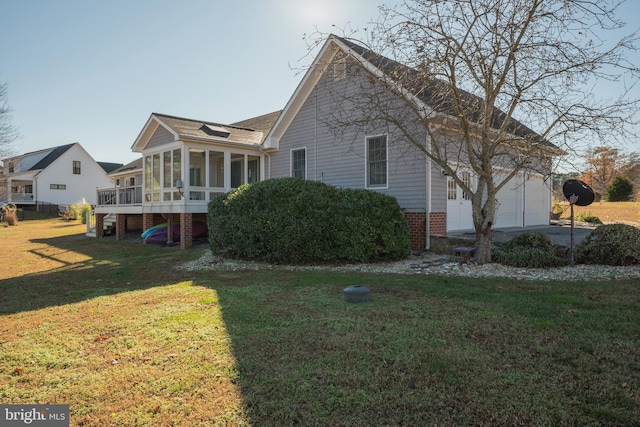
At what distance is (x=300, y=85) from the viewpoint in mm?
13992

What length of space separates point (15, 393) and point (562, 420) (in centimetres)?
405

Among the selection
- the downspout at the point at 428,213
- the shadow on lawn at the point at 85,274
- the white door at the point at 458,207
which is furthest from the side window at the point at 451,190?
the shadow on lawn at the point at 85,274

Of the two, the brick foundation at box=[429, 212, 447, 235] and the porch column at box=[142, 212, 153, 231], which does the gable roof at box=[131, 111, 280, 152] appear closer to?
the porch column at box=[142, 212, 153, 231]

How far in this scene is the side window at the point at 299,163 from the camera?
14.8 m

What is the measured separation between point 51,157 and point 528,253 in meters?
48.4

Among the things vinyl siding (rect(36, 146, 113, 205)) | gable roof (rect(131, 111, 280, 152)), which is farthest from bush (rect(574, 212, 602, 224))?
vinyl siding (rect(36, 146, 113, 205))

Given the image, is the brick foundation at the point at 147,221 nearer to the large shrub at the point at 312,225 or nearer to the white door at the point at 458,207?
the large shrub at the point at 312,225

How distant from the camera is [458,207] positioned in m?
12.7

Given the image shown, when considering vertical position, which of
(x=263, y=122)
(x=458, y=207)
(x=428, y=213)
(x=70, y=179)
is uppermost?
(x=263, y=122)

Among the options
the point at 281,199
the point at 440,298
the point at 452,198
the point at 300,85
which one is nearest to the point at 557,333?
the point at 440,298

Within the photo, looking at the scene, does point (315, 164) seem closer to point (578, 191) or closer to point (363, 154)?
point (363, 154)

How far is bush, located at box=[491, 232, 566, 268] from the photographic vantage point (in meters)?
8.41

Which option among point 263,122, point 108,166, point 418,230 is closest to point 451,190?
point 418,230

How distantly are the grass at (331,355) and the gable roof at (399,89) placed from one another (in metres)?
4.41
